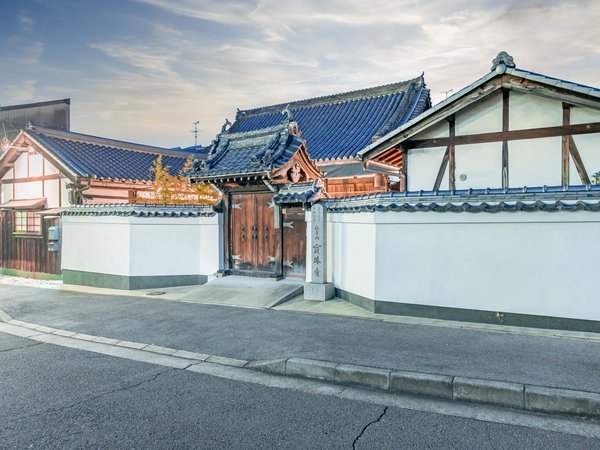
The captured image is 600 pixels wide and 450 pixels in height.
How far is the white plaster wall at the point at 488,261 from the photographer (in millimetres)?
7223

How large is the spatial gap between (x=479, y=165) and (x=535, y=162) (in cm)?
120

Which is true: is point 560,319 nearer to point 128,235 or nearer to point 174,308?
point 174,308

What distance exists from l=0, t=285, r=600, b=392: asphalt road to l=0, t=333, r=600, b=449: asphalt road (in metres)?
1.04

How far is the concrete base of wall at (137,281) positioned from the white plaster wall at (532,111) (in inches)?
373

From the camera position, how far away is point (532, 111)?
981cm

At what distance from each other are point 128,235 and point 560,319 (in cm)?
1090

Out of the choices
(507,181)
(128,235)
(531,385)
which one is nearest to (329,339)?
(531,385)

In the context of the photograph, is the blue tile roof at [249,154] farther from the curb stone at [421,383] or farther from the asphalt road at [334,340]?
the curb stone at [421,383]

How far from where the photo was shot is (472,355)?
19.5 ft

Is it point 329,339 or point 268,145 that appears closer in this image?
point 329,339

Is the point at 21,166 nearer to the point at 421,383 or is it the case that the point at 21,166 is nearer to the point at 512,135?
the point at 512,135

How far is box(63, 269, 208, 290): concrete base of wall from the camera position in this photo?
12430 millimetres

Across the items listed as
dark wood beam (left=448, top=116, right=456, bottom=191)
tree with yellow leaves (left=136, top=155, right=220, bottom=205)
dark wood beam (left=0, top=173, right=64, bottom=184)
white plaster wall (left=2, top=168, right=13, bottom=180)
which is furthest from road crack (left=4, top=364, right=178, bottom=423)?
white plaster wall (left=2, top=168, right=13, bottom=180)

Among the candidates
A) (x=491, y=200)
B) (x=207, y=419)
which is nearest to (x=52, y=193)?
(x=207, y=419)
